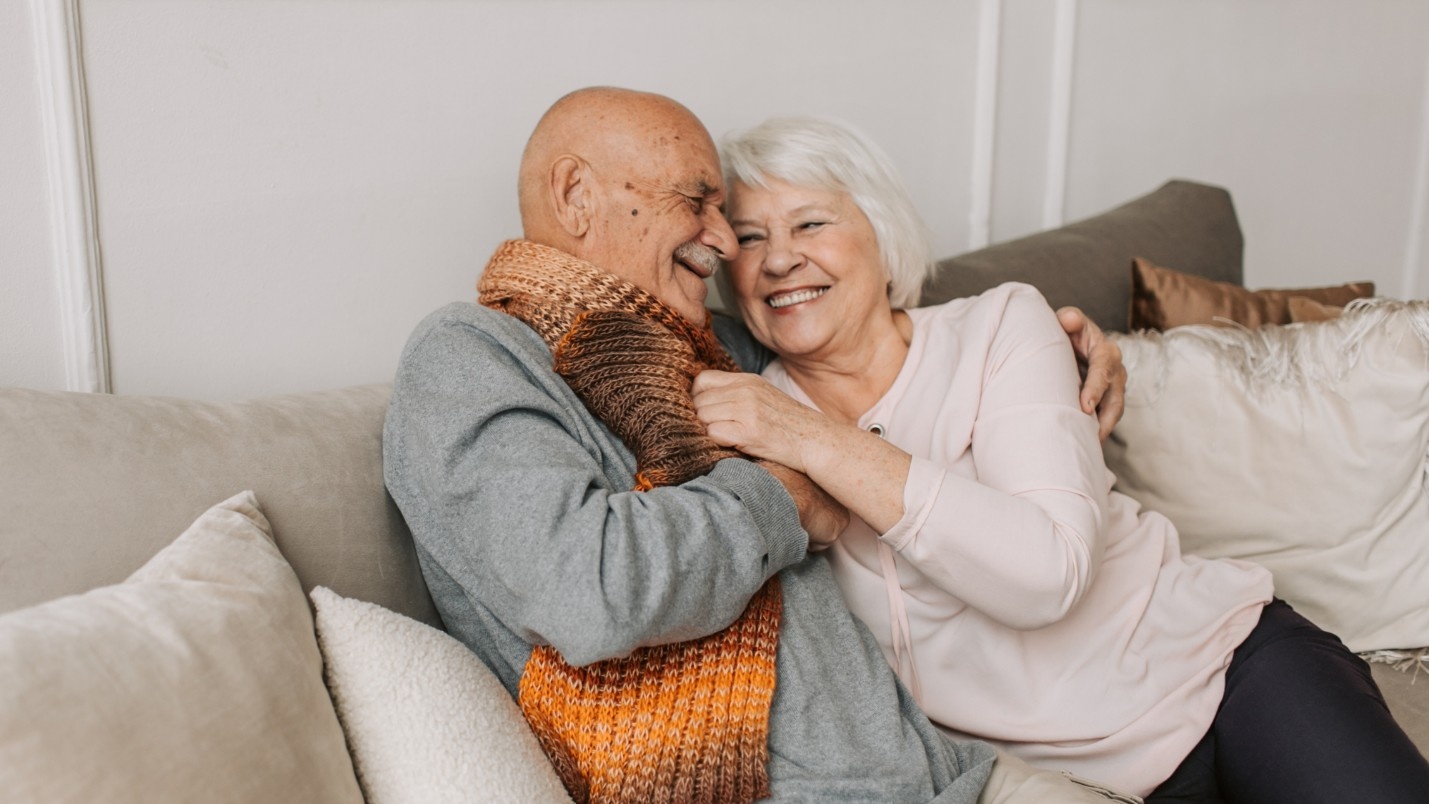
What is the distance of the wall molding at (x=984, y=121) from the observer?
258 cm

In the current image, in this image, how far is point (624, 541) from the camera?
3.58 feet

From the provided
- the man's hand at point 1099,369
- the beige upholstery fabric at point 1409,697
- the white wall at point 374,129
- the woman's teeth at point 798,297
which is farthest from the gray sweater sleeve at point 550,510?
the beige upholstery fabric at point 1409,697

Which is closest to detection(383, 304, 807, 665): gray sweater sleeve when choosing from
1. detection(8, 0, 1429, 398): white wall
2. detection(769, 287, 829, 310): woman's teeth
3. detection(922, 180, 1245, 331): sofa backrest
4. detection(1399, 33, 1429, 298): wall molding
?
detection(8, 0, 1429, 398): white wall

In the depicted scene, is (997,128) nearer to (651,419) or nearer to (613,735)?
(651,419)

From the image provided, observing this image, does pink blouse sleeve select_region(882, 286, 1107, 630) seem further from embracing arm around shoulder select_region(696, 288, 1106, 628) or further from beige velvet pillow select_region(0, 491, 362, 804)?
beige velvet pillow select_region(0, 491, 362, 804)

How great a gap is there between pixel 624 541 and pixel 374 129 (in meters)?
0.83

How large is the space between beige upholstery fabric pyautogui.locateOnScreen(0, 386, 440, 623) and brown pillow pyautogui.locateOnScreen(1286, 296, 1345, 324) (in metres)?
1.72

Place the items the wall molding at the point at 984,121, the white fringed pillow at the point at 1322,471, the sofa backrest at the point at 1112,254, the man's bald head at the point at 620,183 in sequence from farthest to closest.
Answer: the wall molding at the point at 984,121 → the sofa backrest at the point at 1112,254 → the white fringed pillow at the point at 1322,471 → the man's bald head at the point at 620,183

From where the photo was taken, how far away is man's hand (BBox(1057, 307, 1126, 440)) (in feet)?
5.56

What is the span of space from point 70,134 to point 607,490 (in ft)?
2.51

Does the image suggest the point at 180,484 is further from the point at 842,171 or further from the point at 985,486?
the point at 842,171

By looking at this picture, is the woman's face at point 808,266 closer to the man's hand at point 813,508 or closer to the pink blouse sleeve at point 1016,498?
the pink blouse sleeve at point 1016,498

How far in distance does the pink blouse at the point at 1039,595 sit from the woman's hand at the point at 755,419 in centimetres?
14

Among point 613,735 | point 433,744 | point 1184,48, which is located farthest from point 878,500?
point 1184,48
